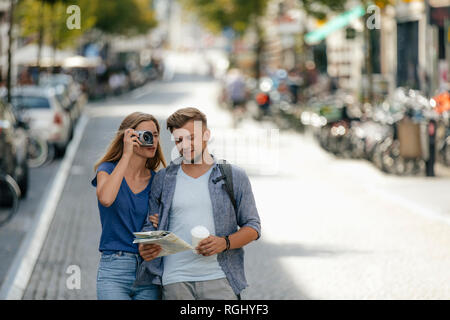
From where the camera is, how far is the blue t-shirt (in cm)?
425

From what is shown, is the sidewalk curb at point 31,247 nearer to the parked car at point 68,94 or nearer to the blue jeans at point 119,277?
the blue jeans at point 119,277

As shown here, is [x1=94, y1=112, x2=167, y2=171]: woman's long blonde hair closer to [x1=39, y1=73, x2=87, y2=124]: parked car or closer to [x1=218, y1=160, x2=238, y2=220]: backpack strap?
[x1=218, y1=160, x2=238, y2=220]: backpack strap

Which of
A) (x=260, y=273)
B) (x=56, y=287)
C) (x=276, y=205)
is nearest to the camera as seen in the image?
(x=56, y=287)

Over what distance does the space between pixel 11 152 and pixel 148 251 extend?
11.1 m

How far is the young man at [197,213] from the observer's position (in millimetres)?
4020

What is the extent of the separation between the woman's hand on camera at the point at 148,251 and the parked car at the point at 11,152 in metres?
10.3

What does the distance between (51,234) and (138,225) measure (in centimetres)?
808

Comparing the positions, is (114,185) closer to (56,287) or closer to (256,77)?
(56,287)

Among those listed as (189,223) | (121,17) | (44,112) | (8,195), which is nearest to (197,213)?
(189,223)

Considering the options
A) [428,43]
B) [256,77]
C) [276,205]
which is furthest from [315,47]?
[276,205]

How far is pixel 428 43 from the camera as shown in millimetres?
18297

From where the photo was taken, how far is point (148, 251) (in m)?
4.09

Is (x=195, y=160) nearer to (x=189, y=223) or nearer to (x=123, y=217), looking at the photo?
(x=189, y=223)
